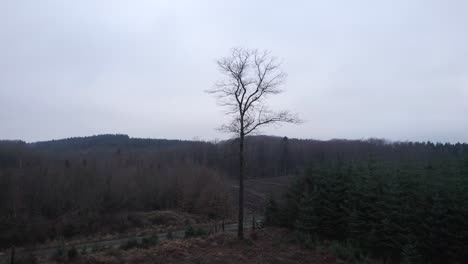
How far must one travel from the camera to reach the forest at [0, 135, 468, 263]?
1838 centimetres

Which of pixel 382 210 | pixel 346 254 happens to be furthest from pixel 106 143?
pixel 346 254

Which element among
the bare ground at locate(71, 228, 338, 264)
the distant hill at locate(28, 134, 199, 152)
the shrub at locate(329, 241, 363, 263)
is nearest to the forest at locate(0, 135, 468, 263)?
Answer: the shrub at locate(329, 241, 363, 263)

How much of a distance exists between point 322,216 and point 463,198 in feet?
27.6

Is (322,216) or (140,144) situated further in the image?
(140,144)

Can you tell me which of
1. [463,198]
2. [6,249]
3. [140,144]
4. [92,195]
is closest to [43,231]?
[6,249]

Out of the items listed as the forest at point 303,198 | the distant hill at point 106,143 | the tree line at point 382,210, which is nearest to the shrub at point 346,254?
the tree line at point 382,210

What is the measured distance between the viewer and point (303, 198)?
24188 millimetres

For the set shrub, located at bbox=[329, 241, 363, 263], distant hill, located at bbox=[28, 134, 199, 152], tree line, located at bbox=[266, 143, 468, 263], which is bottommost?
shrub, located at bbox=[329, 241, 363, 263]

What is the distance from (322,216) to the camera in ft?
78.5

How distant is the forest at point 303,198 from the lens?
1838 centimetres

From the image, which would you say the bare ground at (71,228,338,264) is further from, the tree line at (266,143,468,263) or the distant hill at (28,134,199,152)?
the distant hill at (28,134,199,152)

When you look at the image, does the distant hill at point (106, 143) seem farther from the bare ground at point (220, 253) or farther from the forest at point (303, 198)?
the bare ground at point (220, 253)

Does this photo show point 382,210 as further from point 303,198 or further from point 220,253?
point 220,253

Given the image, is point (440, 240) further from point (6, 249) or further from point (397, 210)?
point (6, 249)
